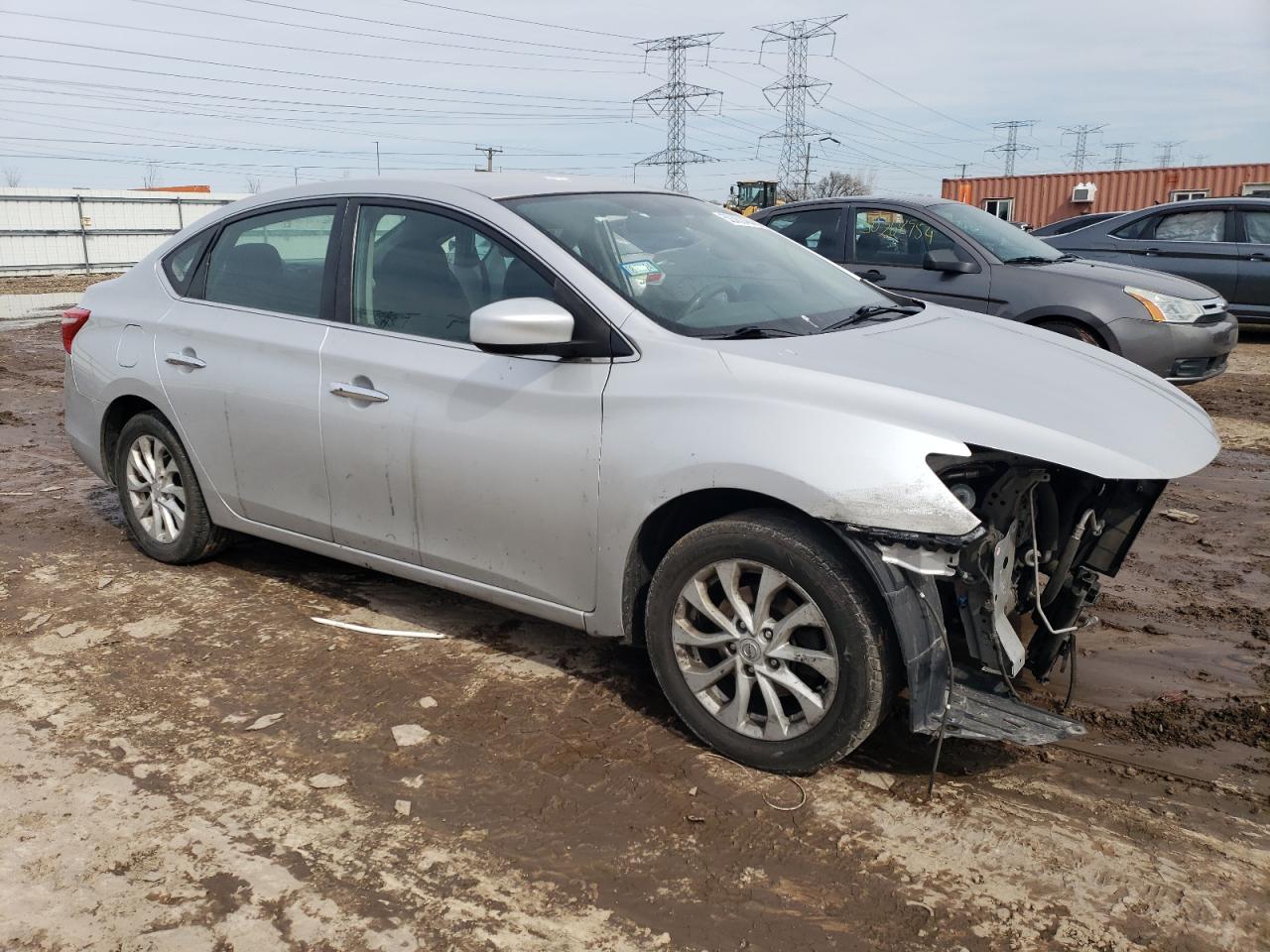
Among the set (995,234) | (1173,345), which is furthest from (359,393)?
(1173,345)

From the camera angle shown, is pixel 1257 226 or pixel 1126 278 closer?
pixel 1126 278

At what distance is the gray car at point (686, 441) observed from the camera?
3078 mm

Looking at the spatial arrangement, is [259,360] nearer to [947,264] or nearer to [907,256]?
[947,264]

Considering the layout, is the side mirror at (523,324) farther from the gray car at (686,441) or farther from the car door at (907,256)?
the car door at (907,256)

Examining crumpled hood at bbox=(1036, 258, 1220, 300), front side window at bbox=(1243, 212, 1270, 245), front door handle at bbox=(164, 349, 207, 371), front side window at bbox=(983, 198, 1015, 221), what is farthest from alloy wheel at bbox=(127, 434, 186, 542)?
front side window at bbox=(983, 198, 1015, 221)

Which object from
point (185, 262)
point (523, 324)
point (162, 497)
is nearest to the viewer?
point (523, 324)

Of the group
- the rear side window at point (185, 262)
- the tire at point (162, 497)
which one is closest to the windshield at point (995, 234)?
the rear side window at point (185, 262)

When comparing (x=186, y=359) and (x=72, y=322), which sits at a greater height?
(x=72, y=322)

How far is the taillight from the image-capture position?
5.38m

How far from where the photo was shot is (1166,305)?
328 inches

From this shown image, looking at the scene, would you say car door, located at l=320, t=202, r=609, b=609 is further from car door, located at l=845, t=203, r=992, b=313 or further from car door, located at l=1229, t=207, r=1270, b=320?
car door, located at l=1229, t=207, r=1270, b=320

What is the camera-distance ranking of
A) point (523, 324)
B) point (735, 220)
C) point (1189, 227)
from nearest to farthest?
point (523, 324)
point (735, 220)
point (1189, 227)

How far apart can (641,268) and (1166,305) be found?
19.8 ft

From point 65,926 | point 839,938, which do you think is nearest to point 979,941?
point 839,938
